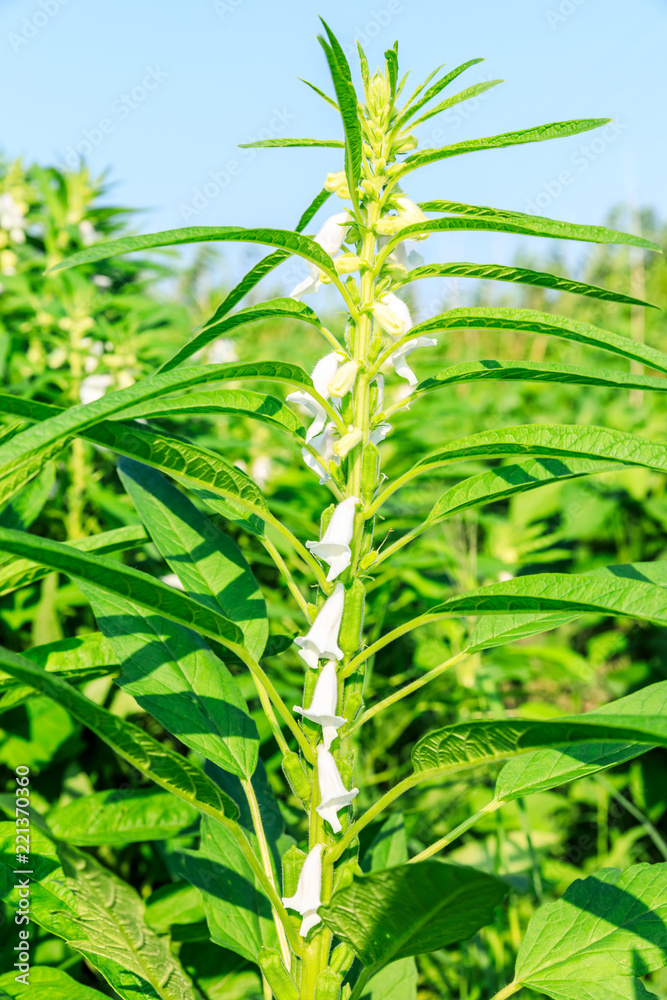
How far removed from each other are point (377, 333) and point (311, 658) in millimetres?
440

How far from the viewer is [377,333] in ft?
3.39

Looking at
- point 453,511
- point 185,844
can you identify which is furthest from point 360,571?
point 185,844

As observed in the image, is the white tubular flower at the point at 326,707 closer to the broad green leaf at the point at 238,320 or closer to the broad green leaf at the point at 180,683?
the broad green leaf at the point at 180,683

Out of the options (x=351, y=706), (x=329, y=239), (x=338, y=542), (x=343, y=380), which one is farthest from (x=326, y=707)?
(x=329, y=239)

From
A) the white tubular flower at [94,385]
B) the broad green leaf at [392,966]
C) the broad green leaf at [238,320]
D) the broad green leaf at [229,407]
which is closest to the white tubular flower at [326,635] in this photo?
the broad green leaf at [229,407]

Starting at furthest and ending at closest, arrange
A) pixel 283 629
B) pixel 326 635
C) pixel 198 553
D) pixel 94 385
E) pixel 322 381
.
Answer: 1. pixel 94 385
2. pixel 283 629
3. pixel 198 553
4. pixel 322 381
5. pixel 326 635

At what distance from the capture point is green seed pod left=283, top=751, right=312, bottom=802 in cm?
96

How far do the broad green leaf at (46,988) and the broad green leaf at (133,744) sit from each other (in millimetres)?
315

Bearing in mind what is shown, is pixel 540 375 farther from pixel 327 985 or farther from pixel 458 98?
pixel 327 985

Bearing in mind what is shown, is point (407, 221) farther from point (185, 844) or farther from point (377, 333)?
point (185, 844)

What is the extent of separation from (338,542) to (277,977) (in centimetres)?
55

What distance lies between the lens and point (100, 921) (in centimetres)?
98

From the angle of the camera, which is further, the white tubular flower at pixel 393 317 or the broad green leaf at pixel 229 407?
the white tubular flower at pixel 393 317

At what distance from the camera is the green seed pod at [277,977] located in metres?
0.95
